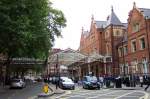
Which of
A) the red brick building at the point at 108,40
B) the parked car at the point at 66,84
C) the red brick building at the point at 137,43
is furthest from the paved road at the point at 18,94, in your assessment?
the red brick building at the point at 108,40

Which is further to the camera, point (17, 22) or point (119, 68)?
point (119, 68)

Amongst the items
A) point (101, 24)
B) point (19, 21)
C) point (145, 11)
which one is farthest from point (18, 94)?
point (101, 24)

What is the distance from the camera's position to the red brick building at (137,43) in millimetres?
53866

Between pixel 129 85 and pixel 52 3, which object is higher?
pixel 52 3

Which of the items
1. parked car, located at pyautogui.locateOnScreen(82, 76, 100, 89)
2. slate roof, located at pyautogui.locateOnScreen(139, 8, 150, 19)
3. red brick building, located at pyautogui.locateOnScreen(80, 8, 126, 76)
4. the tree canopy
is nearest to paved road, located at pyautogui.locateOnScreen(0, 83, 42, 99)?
the tree canopy

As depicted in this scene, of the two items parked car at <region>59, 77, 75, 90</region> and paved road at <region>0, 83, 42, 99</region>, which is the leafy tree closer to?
paved road at <region>0, 83, 42, 99</region>

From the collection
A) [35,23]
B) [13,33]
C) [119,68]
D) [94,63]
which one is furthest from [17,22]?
[94,63]

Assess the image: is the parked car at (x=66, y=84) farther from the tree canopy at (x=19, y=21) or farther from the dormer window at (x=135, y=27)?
the dormer window at (x=135, y=27)

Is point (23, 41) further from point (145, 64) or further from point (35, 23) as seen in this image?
point (145, 64)

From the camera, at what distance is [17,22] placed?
27922 millimetres

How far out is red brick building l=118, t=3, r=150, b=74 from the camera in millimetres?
53866

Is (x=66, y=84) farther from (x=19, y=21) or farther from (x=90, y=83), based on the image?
(x=19, y=21)

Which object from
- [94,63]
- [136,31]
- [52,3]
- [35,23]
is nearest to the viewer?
[35,23]

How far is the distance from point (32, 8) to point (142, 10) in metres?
31.4
